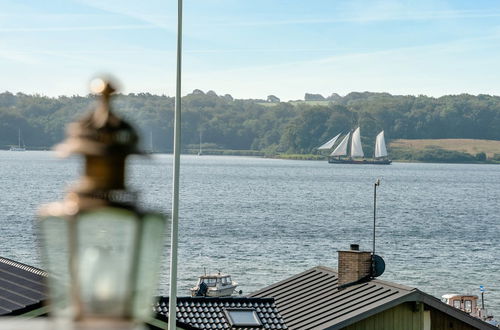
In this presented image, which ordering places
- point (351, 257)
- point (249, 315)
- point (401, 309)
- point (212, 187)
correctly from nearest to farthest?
1. point (249, 315)
2. point (401, 309)
3. point (351, 257)
4. point (212, 187)

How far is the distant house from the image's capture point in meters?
21.4

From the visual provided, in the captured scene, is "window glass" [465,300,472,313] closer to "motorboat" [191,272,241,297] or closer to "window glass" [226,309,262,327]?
"motorboat" [191,272,241,297]

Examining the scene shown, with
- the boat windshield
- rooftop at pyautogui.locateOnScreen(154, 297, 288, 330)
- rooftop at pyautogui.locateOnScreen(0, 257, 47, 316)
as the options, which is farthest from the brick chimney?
the boat windshield

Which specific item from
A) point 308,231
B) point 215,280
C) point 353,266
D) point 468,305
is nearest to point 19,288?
point 353,266

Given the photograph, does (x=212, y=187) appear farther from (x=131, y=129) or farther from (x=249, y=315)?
(x=131, y=129)

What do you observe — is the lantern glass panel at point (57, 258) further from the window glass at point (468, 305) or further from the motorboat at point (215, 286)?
the motorboat at point (215, 286)

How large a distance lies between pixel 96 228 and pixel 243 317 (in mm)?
17151

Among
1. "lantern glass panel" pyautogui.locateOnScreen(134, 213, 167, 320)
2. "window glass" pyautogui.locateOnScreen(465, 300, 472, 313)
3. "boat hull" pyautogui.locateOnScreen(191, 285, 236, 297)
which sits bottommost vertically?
"boat hull" pyautogui.locateOnScreen(191, 285, 236, 297)

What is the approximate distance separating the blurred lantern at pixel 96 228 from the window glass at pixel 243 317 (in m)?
16.7

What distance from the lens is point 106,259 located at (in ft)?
5.45

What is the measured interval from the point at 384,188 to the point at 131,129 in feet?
618

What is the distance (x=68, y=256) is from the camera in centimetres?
162

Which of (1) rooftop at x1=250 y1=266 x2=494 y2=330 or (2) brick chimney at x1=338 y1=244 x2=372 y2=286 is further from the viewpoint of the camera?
(2) brick chimney at x1=338 y1=244 x2=372 y2=286

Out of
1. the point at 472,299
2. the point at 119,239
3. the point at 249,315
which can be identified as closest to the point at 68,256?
the point at 119,239
